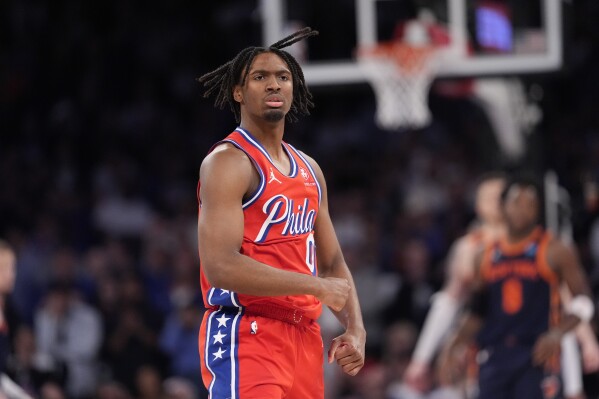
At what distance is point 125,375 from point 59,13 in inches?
303

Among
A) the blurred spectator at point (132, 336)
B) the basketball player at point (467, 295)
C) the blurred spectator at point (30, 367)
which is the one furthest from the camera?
the blurred spectator at point (132, 336)

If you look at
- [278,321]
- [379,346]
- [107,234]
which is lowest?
[379,346]

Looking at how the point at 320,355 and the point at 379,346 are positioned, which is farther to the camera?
the point at 379,346

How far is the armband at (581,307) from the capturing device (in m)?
7.04

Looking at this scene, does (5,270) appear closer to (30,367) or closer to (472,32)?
(30,367)

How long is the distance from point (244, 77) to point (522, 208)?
3156 mm

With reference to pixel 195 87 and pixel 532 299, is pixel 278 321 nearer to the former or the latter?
pixel 532 299

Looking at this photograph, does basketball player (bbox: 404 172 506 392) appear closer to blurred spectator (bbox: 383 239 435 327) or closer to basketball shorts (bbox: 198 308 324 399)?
blurred spectator (bbox: 383 239 435 327)

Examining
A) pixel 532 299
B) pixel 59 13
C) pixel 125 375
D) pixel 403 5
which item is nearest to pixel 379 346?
pixel 125 375

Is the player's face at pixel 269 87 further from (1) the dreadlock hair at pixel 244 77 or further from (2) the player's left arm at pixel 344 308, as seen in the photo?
(2) the player's left arm at pixel 344 308

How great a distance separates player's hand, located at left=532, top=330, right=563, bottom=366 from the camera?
22.9 ft

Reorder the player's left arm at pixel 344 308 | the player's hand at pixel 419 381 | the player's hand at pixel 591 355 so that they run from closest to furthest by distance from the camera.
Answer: the player's left arm at pixel 344 308, the player's hand at pixel 591 355, the player's hand at pixel 419 381

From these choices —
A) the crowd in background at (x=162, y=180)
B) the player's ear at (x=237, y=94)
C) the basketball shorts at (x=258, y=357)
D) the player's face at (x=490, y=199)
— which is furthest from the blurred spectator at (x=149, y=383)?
the player's ear at (x=237, y=94)

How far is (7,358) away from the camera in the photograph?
7184 mm
